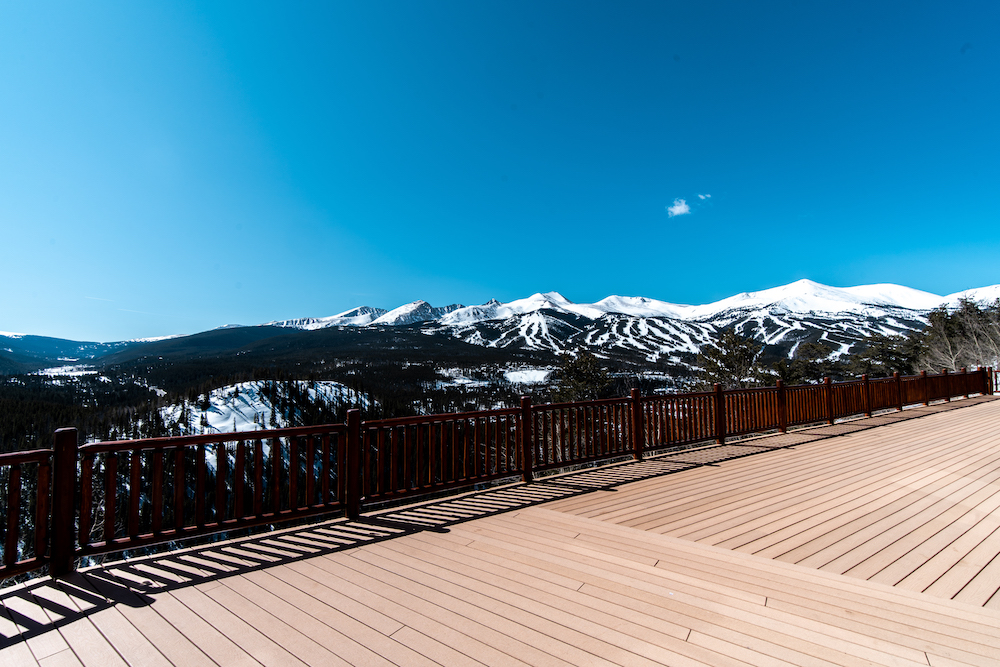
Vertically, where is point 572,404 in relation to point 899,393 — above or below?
above

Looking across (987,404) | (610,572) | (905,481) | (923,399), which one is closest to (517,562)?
(610,572)

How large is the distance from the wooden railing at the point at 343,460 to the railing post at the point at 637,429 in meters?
0.02

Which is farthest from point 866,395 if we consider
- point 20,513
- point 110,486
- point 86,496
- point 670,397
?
point 20,513

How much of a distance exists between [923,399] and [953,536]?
1346 cm

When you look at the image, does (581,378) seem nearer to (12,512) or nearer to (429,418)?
(429,418)

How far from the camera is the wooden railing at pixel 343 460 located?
3.29 metres

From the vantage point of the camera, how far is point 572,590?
9.39 feet

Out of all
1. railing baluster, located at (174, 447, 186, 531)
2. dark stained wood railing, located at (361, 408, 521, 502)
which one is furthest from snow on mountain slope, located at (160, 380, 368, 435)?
railing baluster, located at (174, 447, 186, 531)

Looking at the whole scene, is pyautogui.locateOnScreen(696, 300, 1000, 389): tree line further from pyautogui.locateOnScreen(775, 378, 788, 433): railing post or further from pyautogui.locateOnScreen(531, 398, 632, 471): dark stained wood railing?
pyautogui.locateOnScreen(531, 398, 632, 471): dark stained wood railing

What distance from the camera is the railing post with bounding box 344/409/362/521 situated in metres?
4.50

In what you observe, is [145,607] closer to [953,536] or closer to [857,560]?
[857,560]

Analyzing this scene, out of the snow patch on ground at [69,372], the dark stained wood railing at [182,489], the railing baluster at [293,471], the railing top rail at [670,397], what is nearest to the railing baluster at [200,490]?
the dark stained wood railing at [182,489]

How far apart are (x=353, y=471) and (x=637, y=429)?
4317 millimetres

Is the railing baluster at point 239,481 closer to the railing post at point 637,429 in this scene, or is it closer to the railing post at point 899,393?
the railing post at point 637,429
